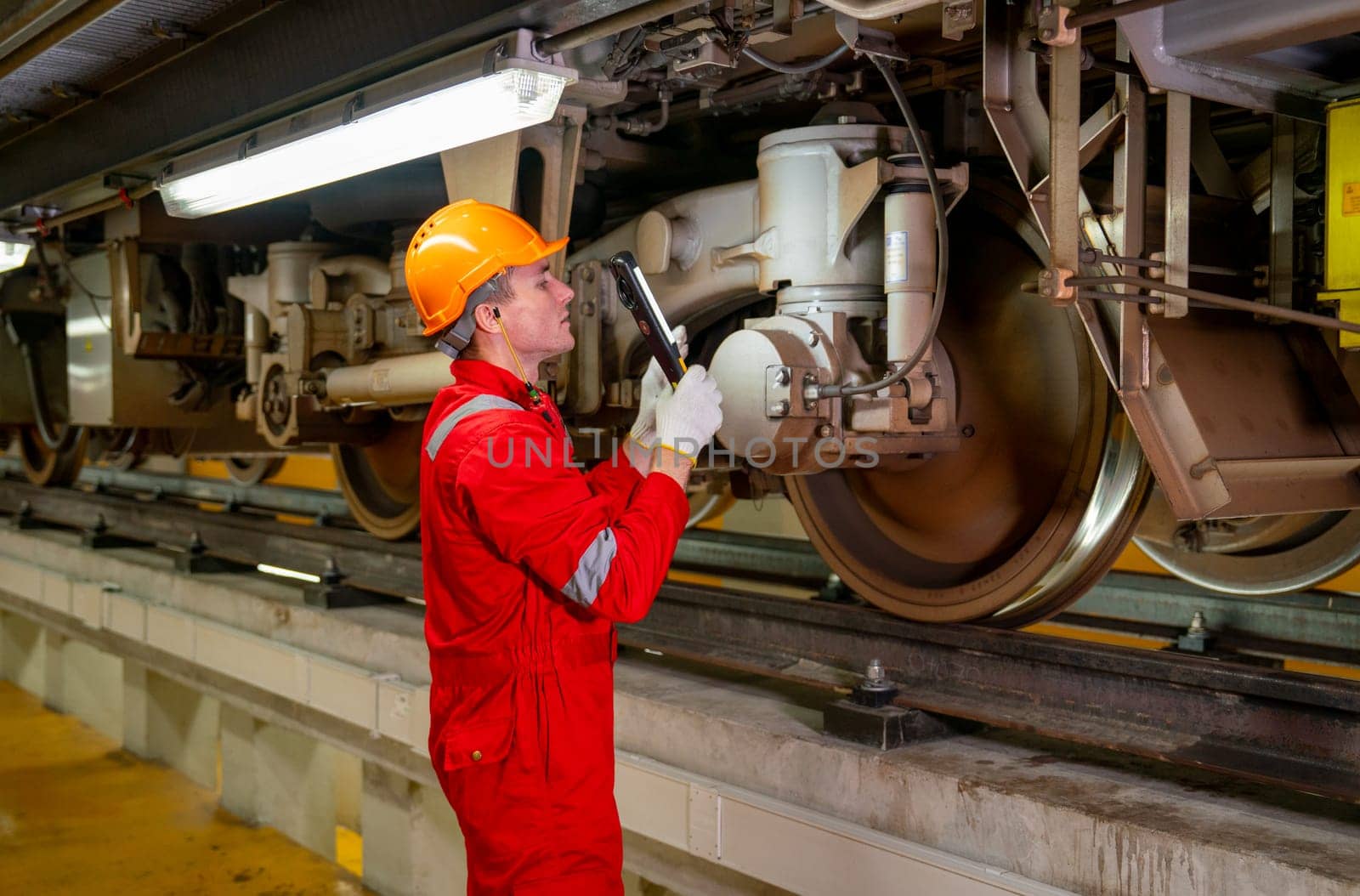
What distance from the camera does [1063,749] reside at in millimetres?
2879

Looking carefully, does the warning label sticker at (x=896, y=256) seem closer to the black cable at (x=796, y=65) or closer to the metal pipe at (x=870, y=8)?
the black cable at (x=796, y=65)

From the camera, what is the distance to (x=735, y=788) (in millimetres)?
2975

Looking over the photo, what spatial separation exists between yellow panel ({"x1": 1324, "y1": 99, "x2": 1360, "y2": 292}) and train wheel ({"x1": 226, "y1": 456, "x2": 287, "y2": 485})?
885cm

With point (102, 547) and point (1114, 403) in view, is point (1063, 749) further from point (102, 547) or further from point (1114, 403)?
Answer: point (102, 547)

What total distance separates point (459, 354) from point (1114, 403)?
5.73 ft

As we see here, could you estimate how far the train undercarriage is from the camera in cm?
248

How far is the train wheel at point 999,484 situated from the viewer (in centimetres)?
319

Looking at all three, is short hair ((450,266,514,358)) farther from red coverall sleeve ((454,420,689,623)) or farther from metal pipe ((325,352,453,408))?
metal pipe ((325,352,453,408))

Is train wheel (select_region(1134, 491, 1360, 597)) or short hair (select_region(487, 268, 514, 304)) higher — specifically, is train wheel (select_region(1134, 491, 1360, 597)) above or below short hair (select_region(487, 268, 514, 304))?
below

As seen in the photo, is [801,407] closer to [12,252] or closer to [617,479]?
[617,479]

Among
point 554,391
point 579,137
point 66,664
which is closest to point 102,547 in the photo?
point 66,664

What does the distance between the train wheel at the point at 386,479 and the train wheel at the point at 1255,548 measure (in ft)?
10.4

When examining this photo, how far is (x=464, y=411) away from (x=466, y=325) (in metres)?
0.21

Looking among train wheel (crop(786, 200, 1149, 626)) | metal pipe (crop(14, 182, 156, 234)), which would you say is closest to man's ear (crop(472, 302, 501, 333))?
train wheel (crop(786, 200, 1149, 626))
